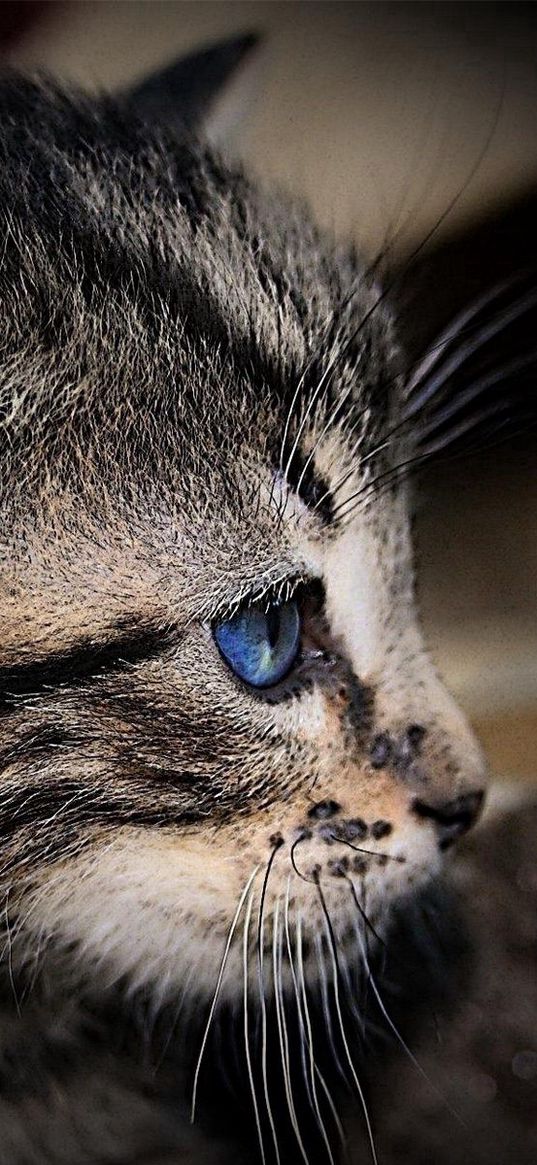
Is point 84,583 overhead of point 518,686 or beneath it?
overhead

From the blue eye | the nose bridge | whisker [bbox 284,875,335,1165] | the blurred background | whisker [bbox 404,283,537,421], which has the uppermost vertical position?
the blurred background

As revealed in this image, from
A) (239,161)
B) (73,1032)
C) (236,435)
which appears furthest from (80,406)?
(73,1032)

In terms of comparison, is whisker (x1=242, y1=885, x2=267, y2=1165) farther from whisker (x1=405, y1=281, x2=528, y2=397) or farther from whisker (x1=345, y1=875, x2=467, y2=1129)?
whisker (x1=405, y1=281, x2=528, y2=397)

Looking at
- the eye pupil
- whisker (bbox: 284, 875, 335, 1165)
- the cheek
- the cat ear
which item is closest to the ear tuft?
the cat ear

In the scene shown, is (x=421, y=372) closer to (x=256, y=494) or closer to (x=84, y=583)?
(x=256, y=494)

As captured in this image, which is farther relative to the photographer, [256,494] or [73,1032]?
[73,1032]

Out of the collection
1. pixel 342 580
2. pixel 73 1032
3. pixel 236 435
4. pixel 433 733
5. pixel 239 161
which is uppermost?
pixel 239 161

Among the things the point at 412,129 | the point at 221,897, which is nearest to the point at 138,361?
the point at 412,129
